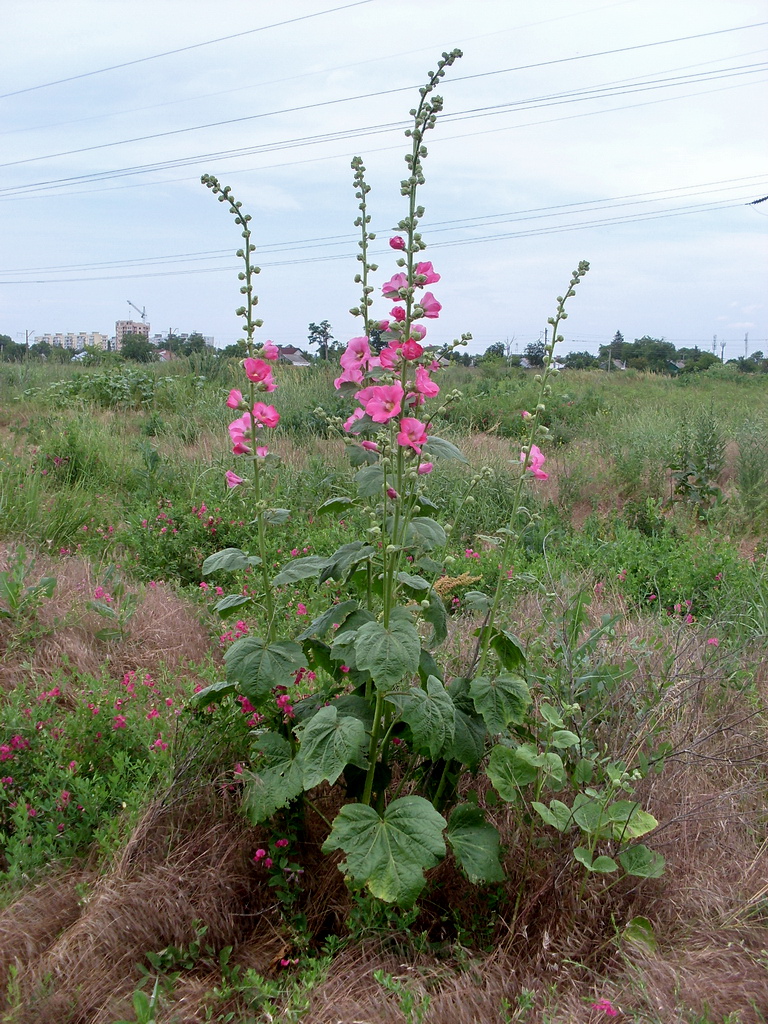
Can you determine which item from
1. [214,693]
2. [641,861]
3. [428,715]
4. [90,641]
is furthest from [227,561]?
[90,641]

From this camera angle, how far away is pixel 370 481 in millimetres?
1909

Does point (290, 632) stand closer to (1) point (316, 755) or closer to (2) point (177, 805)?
(2) point (177, 805)

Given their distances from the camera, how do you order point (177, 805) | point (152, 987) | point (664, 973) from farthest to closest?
point (177, 805) → point (152, 987) → point (664, 973)

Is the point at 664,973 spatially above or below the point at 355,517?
below

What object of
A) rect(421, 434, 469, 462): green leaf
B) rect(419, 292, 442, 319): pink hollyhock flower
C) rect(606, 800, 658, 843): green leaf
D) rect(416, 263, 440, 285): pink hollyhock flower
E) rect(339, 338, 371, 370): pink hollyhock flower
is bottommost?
rect(606, 800, 658, 843): green leaf

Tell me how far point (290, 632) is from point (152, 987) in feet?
4.98

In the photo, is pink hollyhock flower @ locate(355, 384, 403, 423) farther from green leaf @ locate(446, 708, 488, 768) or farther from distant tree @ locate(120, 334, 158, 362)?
distant tree @ locate(120, 334, 158, 362)

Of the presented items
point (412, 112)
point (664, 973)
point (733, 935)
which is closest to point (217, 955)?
point (664, 973)

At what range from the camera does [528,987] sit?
1764 mm

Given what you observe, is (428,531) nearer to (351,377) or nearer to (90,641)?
(351,377)

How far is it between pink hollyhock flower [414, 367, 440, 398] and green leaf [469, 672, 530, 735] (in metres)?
0.75

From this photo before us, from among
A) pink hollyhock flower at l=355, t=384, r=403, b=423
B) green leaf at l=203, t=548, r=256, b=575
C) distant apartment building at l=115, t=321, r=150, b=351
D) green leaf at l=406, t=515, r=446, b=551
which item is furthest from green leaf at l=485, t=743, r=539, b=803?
distant apartment building at l=115, t=321, r=150, b=351

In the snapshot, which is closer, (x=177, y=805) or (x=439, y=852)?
(x=439, y=852)

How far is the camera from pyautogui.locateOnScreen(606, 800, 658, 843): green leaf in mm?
1897
